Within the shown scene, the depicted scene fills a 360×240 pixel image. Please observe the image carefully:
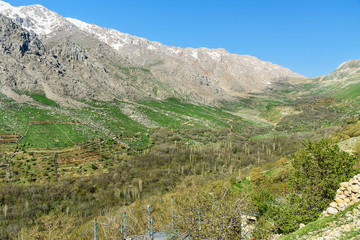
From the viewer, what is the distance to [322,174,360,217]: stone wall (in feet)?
51.1

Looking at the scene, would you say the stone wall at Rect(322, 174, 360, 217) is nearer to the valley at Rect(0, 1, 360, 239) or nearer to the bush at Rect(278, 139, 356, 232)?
the valley at Rect(0, 1, 360, 239)

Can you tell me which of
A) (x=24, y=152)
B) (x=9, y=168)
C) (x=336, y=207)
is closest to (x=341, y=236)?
(x=336, y=207)

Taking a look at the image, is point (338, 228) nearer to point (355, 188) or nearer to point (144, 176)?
point (355, 188)

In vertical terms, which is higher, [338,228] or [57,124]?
[57,124]

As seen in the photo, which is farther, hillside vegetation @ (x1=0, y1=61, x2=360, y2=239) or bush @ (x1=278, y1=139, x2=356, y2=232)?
hillside vegetation @ (x1=0, y1=61, x2=360, y2=239)

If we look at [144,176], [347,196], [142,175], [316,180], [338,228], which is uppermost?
[347,196]

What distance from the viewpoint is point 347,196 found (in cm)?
1620

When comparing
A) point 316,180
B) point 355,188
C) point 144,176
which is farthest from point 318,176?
point 144,176

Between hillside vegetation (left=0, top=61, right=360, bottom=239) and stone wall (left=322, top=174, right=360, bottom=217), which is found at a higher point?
stone wall (left=322, top=174, right=360, bottom=217)

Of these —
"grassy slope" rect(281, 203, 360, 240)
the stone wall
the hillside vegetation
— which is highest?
the stone wall

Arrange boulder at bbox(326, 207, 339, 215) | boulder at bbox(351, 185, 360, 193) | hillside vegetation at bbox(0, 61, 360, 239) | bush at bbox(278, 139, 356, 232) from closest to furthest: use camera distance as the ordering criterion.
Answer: boulder at bbox(351, 185, 360, 193)
boulder at bbox(326, 207, 339, 215)
bush at bbox(278, 139, 356, 232)
hillside vegetation at bbox(0, 61, 360, 239)

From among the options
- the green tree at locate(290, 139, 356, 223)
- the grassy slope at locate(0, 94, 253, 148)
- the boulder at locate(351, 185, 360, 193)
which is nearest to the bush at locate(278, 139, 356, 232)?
the green tree at locate(290, 139, 356, 223)

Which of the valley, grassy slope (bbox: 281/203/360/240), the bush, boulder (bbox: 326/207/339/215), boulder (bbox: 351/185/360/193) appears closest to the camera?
grassy slope (bbox: 281/203/360/240)

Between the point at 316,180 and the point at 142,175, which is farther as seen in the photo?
the point at 142,175
